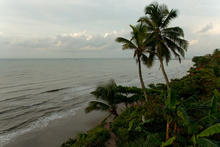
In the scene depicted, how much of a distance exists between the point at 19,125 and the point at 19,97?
31.2ft

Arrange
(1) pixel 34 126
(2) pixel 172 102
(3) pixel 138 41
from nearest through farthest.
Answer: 1. (2) pixel 172 102
2. (3) pixel 138 41
3. (1) pixel 34 126

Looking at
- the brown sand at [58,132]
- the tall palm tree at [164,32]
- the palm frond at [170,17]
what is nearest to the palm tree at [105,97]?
the brown sand at [58,132]

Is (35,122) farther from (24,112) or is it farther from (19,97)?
(19,97)

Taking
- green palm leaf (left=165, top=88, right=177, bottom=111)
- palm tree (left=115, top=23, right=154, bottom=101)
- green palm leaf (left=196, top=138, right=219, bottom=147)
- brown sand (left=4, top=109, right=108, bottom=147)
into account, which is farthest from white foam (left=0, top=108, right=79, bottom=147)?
green palm leaf (left=196, top=138, right=219, bottom=147)

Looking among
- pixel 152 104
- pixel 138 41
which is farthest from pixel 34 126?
pixel 138 41

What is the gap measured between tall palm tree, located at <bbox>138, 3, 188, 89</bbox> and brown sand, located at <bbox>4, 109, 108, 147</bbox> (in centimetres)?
937

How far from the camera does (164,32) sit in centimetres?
1237

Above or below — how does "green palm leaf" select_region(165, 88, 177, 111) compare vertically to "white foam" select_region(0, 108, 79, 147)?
above

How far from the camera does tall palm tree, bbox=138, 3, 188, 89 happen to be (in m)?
12.0

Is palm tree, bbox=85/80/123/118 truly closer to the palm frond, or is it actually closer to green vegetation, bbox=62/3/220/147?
green vegetation, bbox=62/3/220/147

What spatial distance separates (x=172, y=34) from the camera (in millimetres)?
12070

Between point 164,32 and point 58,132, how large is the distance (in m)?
13.1

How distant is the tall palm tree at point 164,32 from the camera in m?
12.0

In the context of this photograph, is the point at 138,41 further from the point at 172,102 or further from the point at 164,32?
the point at 172,102
